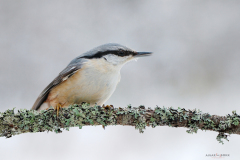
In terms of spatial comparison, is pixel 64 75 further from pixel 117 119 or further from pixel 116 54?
pixel 117 119

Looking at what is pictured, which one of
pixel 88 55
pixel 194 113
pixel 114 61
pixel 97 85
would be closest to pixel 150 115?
pixel 194 113

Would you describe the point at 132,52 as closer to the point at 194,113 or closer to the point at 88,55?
the point at 88,55

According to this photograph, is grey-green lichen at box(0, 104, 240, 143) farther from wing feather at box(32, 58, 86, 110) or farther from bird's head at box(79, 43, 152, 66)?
bird's head at box(79, 43, 152, 66)

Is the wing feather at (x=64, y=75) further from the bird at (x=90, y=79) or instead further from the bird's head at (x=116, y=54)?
the bird's head at (x=116, y=54)

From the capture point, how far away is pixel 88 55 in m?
2.78

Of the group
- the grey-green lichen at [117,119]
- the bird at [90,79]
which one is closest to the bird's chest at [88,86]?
the bird at [90,79]

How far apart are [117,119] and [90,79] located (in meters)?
0.69

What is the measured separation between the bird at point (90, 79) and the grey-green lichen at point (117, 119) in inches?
17.9

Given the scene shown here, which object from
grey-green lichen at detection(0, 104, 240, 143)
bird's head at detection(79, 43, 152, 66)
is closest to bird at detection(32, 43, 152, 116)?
bird's head at detection(79, 43, 152, 66)

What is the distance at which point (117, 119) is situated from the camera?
197 cm

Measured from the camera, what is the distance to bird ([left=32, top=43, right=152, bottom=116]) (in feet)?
8.23

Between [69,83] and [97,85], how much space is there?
0.30 metres

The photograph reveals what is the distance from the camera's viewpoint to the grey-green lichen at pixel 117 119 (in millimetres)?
1847

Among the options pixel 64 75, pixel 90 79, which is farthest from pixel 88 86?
pixel 64 75
